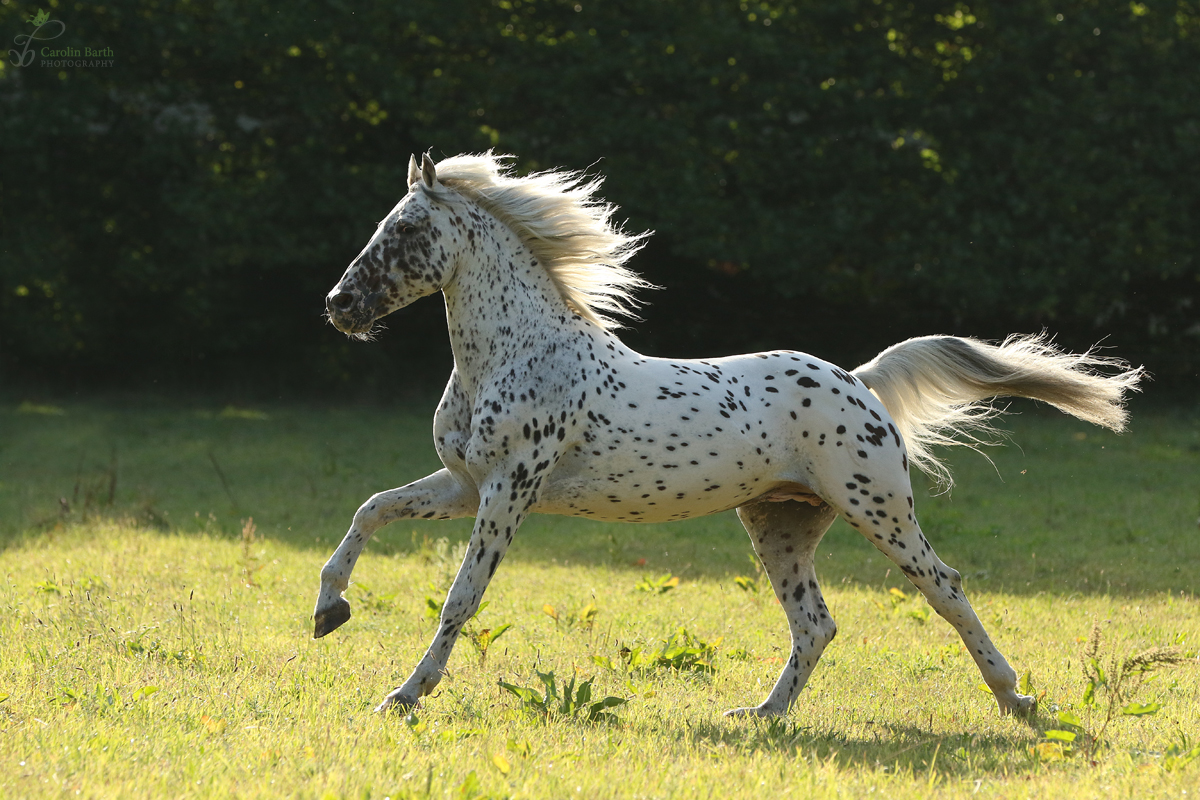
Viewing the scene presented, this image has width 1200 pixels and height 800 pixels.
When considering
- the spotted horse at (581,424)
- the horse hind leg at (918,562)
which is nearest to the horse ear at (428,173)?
the spotted horse at (581,424)

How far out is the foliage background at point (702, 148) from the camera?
17.8 m

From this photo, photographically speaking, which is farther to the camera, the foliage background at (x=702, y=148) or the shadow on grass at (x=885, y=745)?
the foliage background at (x=702, y=148)

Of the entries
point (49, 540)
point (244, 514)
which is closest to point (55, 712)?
point (49, 540)

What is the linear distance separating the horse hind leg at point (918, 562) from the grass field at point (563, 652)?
8.1 inches

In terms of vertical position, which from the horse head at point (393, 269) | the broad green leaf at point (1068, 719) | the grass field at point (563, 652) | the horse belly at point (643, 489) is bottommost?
the grass field at point (563, 652)

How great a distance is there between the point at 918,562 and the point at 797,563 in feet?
1.95

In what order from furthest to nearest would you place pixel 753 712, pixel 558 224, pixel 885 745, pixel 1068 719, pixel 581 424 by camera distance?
pixel 558 224
pixel 753 712
pixel 581 424
pixel 885 745
pixel 1068 719

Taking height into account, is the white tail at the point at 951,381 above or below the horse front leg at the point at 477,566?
above

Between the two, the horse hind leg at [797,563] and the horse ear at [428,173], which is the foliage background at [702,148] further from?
the horse ear at [428,173]

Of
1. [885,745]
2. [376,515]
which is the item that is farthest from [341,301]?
[885,745]

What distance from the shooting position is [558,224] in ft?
17.4

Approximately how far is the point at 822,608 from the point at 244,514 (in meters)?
6.88

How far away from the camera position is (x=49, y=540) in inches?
353

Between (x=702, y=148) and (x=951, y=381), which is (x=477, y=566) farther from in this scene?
(x=702, y=148)
